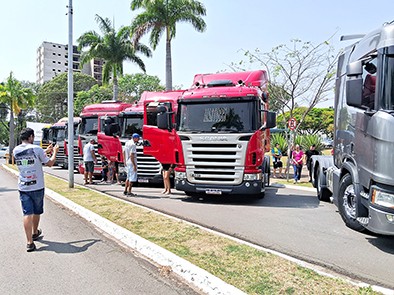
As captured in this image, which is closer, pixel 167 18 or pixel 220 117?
pixel 220 117

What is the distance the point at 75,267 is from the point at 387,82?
5.07 meters

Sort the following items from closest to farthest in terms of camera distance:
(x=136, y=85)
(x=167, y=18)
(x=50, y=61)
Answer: (x=167, y=18), (x=136, y=85), (x=50, y=61)

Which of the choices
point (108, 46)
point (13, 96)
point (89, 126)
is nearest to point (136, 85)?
point (13, 96)

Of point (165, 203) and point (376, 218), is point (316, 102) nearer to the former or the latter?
point (165, 203)

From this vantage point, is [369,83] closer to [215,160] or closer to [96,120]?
[215,160]

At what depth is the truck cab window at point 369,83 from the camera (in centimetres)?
564

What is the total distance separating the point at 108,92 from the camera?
56.5m

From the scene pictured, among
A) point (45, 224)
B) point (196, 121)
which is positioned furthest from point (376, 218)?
point (45, 224)

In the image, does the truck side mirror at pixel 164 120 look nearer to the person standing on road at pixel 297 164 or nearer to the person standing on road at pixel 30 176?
the person standing on road at pixel 30 176

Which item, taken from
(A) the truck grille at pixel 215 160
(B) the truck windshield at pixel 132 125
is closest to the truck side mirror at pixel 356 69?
(A) the truck grille at pixel 215 160

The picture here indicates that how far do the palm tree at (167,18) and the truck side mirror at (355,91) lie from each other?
1847 cm

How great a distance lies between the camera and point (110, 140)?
47.6 feet

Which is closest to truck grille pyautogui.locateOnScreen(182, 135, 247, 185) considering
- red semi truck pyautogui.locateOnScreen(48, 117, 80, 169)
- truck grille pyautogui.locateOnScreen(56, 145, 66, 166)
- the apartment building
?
red semi truck pyautogui.locateOnScreen(48, 117, 80, 169)

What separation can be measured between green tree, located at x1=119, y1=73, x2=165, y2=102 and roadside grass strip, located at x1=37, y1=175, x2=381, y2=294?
48961 millimetres
